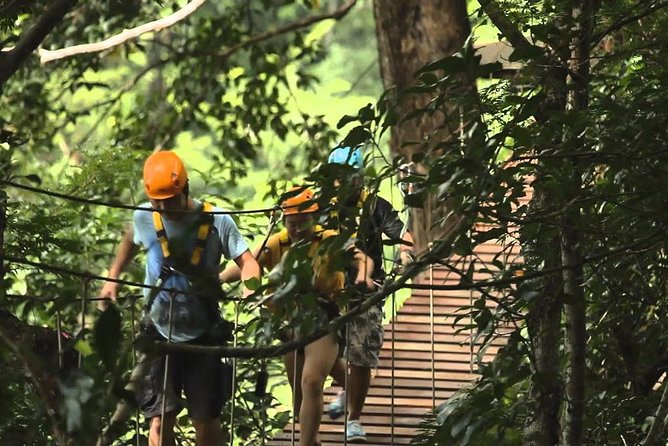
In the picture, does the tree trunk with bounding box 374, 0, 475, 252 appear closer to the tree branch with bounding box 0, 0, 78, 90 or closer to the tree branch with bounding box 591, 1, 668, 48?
the tree branch with bounding box 591, 1, 668, 48

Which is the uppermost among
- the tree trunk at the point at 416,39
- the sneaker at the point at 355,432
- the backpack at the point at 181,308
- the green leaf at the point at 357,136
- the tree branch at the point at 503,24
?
the tree trunk at the point at 416,39

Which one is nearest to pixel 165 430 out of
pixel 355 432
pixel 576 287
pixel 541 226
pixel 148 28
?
pixel 355 432

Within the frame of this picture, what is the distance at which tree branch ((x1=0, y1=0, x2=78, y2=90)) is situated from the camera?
3.05 metres

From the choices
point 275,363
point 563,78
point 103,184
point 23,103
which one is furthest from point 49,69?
point 563,78

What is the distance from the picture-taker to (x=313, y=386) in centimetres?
578

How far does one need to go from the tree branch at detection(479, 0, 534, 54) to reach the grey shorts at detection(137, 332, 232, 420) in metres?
1.91

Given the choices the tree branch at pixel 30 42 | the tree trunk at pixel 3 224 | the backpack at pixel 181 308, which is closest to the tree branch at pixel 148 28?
the tree trunk at pixel 3 224

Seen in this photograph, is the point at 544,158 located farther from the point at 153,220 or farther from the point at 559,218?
the point at 153,220

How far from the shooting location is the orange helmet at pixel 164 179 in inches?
213

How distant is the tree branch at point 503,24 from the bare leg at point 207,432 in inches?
83.8

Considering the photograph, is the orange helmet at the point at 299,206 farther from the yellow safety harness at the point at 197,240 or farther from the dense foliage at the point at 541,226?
the yellow safety harness at the point at 197,240

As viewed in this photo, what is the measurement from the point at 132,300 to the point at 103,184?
4063 millimetres

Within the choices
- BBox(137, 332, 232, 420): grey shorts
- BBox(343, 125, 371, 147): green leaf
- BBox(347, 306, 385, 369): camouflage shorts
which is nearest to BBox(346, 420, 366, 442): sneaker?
BBox(347, 306, 385, 369): camouflage shorts

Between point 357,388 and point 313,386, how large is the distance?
84 cm
